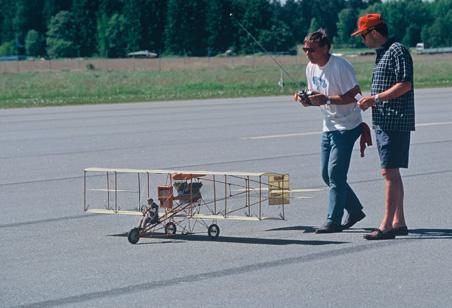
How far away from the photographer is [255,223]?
10.5 meters

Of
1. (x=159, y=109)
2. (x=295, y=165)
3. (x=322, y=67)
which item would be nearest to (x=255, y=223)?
(x=322, y=67)

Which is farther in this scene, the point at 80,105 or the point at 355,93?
the point at 80,105

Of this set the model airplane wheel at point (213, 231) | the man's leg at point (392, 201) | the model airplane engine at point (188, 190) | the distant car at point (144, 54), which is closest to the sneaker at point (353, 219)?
the man's leg at point (392, 201)

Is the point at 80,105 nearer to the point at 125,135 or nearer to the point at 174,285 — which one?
the point at 125,135

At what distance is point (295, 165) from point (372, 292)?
7.97 meters

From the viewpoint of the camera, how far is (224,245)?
9.24 m

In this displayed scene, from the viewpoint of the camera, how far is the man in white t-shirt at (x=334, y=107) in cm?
957

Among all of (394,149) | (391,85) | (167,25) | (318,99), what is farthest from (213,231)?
(167,25)

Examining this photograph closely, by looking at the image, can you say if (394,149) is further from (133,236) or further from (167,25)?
(167,25)

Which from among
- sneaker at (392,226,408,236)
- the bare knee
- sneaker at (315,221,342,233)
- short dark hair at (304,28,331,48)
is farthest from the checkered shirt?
sneaker at (315,221,342,233)

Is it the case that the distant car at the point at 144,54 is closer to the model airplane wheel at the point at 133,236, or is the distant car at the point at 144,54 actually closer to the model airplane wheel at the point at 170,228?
the model airplane wheel at the point at 170,228

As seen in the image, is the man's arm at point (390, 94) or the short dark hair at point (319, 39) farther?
the short dark hair at point (319, 39)

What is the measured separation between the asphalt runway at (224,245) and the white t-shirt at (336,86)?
3.21 feet

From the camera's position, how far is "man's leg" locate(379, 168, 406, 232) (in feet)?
31.0
